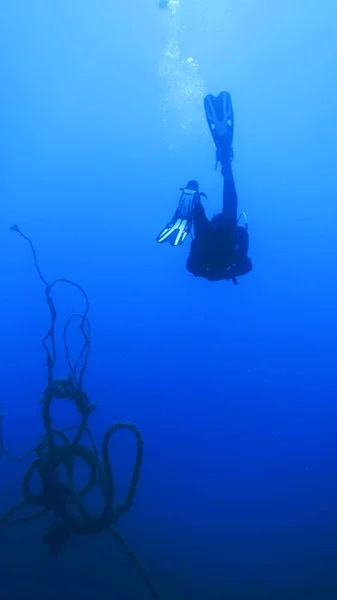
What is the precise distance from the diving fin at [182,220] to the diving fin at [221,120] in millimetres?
693

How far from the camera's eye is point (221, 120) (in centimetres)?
511

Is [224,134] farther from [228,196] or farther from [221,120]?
[228,196]

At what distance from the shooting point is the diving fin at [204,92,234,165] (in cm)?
506

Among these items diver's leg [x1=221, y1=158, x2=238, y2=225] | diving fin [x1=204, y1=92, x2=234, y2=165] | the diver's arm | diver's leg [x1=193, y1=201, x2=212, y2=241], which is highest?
diving fin [x1=204, y1=92, x2=234, y2=165]

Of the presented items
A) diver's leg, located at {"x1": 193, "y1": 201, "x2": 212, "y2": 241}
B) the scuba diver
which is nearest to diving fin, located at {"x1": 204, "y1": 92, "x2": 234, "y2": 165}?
the scuba diver

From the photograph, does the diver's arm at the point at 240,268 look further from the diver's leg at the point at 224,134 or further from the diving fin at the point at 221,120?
the diving fin at the point at 221,120

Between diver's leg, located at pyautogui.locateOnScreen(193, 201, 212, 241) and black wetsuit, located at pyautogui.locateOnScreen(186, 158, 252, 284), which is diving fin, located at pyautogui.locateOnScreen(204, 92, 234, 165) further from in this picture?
diver's leg, located at pyautogui.locateOnScreen(193, 201, 212, 241)

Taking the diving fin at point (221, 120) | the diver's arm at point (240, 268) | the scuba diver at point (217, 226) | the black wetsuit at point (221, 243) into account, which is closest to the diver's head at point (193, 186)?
the scuba diver at point (217, 226)

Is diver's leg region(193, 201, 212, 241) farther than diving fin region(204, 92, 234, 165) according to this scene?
No

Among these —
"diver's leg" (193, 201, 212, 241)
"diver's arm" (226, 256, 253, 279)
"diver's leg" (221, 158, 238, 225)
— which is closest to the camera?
"diver's leg" (193, 201, 212, 241)

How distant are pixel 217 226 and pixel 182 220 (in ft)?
1.31

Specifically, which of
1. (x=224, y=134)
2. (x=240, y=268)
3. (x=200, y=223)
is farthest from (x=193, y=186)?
(x=240, y=268)

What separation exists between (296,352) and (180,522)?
8.83 meters

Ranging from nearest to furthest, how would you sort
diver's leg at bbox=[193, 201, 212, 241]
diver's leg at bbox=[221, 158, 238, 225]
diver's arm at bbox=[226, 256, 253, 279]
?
diver's leg at bbox=[193, 201, 212, 241] → diver's leg at bbox=[221, 158, 238, 225] → diver's arm at bbox=[226, 256, 253, 279]
